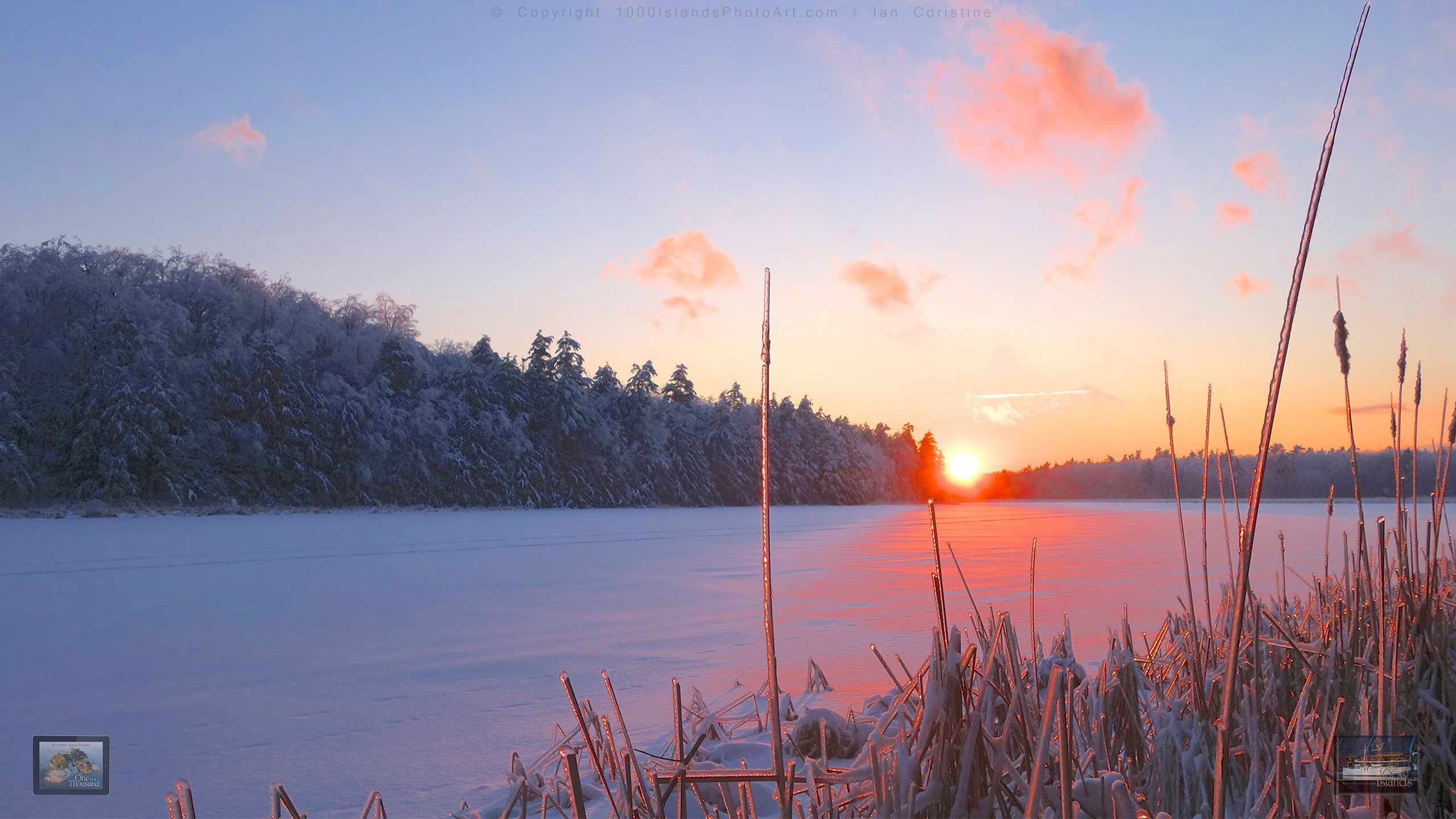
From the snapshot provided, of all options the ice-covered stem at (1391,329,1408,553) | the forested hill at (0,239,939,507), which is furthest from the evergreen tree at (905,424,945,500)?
the ice-covered stem at (1391,329,1408,553)

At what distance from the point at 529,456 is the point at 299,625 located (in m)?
31.2

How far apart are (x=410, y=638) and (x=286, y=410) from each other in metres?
26.9

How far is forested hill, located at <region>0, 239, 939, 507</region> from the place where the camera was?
24828 millimetres

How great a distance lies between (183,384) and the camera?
90.6 ft

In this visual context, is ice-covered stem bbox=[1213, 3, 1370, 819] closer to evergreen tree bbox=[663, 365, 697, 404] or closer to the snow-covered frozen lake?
the snow-covered frozen lake

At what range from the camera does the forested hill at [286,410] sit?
81.5ft

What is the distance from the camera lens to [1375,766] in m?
1.36

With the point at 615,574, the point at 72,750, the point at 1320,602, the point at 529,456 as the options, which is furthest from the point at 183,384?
the point at 1320,602

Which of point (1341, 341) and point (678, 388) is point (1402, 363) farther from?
point (678, 388)

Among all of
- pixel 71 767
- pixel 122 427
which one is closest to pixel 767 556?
pixel 71 767

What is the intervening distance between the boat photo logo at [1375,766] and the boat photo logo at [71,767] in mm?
2803

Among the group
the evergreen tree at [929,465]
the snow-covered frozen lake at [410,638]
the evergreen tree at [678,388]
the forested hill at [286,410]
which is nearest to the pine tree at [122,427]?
the forested hill at [286,410]

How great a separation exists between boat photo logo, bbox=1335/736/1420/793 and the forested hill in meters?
28.7

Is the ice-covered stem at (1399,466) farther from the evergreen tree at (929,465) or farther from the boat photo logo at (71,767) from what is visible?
the evergreen tree at (929,465)
